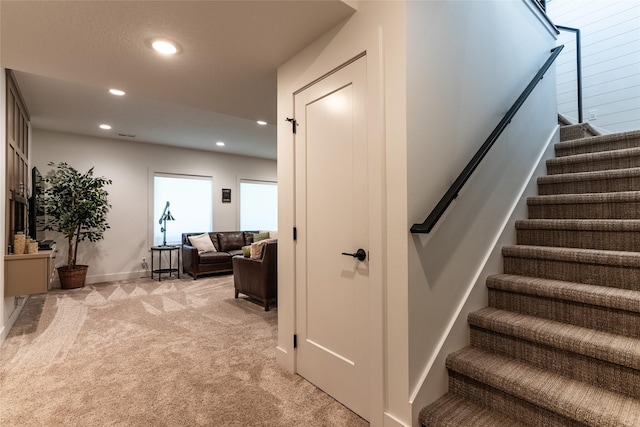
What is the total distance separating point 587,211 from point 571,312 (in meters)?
0.89

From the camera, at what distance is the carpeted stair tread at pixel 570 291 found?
1.57 m

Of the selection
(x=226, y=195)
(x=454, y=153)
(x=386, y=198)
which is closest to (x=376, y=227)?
(x=386, y=198)

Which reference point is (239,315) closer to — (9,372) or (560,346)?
(9,372)

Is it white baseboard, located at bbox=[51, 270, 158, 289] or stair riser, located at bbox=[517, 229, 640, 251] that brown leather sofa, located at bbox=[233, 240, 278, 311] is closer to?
stair riser, located at bbox=[517, 229, 640, 251]

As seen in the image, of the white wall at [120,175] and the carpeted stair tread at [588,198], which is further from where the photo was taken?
the white wall at [120,175]

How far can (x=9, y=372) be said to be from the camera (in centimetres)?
245

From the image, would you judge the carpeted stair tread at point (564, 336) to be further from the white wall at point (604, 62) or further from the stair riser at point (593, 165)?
the white wall at point (604, 62)

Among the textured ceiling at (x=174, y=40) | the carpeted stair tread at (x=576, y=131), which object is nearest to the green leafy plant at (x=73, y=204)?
the textured ceiling at (x=174, y=40)

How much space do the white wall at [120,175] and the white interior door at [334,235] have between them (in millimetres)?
5337

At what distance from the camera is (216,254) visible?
6.42 metres

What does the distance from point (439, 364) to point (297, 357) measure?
1.03 m

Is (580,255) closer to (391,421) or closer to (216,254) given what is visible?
(391,421)

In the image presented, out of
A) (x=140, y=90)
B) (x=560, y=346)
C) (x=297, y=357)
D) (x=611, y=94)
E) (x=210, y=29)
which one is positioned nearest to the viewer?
(x=560, y=346)

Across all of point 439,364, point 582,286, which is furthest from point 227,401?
point 582,286
